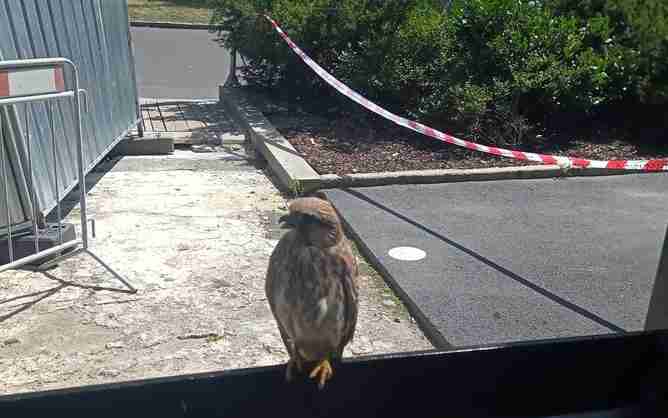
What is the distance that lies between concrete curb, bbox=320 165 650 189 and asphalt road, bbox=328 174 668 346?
0.12 m

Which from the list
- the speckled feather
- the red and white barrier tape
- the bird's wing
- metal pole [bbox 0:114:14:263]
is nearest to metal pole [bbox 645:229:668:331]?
the speckled feather

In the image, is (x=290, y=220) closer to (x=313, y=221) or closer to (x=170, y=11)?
(x=313, y=221)

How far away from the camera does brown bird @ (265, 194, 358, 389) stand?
91.3 inches

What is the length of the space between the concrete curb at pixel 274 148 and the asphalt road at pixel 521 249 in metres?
0.41

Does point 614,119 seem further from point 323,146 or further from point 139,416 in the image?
point 139,416

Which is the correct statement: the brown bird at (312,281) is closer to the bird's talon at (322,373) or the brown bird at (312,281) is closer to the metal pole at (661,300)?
the bird's talon at (322,373)

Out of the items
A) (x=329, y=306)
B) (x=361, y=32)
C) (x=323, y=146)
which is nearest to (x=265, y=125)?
(x=323, y=146)

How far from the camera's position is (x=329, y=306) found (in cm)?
238

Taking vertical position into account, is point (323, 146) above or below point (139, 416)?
below

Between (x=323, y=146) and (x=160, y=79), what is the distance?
7.45 m

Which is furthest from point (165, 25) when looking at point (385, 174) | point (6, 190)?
point (6, 190)

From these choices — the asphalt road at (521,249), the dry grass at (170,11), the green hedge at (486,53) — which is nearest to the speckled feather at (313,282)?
the asphalt road at (521,249)

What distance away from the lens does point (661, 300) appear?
328 cm

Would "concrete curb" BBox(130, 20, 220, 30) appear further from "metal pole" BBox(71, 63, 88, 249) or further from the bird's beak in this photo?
the bird's beak
